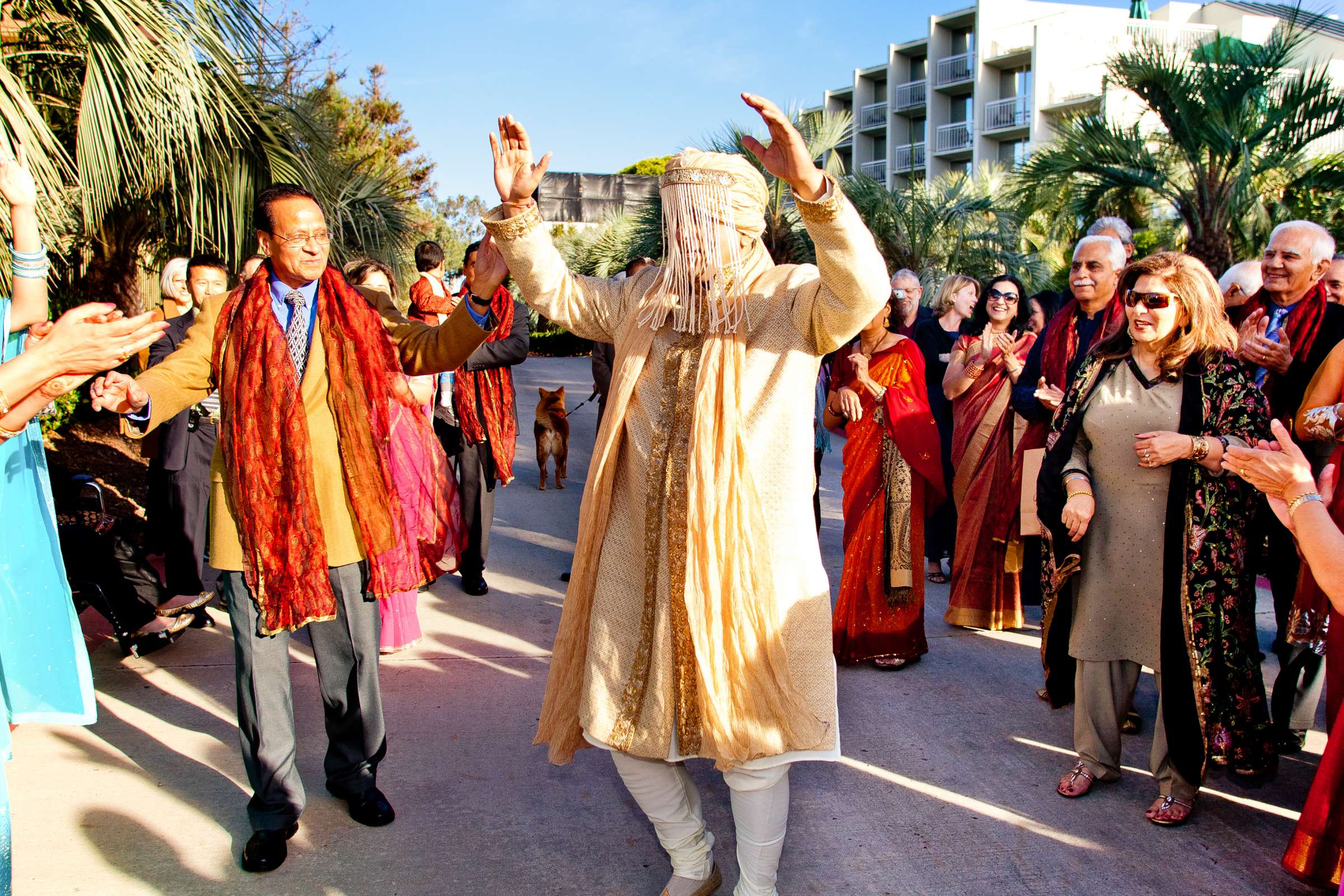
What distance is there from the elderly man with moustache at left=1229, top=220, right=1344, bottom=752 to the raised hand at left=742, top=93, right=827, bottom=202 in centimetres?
255

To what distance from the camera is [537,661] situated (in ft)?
16.2

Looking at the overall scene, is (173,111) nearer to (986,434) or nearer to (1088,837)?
(986,434)

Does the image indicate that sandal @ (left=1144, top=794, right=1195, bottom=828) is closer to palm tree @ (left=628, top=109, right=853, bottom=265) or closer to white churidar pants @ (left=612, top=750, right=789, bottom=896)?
white churidar pants @ (left=612, top=750, right=789, bottom=896)

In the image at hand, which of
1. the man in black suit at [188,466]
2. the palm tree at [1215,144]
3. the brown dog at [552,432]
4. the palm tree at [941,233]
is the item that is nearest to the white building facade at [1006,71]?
the palm tree at [941,233]

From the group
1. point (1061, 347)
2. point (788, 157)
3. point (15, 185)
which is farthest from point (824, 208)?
point (1061, 347)

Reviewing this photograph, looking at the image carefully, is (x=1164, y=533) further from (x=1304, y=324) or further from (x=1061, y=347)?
(x=1304, y=324)

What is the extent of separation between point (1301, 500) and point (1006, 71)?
4232 cm

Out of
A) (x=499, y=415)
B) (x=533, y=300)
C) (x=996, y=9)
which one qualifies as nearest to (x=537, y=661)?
(x=499, y=415)

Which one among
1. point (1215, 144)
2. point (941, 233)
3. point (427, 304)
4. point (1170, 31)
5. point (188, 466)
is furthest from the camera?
point (1170, 31)

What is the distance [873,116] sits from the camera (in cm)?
4653

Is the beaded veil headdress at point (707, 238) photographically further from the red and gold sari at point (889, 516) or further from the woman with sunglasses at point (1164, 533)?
the red and gold sari at point (889, 516)

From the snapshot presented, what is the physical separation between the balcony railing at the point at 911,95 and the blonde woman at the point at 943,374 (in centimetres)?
3902

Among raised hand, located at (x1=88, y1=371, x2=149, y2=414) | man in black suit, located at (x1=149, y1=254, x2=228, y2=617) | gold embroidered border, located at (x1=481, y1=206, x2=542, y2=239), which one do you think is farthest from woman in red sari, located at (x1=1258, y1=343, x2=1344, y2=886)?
man in black suit, located at (x1=149, y1=254, x2=228, y2=617)

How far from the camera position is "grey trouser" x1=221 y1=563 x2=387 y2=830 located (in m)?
3.12
